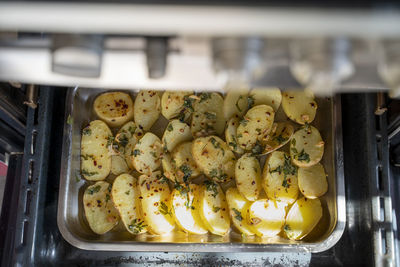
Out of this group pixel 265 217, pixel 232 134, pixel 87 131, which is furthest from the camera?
pixel 87 131

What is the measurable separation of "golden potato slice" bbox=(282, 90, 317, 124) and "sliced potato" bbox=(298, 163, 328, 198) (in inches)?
10.7

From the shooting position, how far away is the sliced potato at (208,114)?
228 centimetres

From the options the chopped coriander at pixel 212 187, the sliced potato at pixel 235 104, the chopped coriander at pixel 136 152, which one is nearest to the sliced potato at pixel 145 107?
the chopped coriander at pixel 136 152

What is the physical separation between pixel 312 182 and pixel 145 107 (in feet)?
3.35

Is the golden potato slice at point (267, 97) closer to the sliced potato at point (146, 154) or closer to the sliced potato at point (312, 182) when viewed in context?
the sliced potato at point (312, 182)

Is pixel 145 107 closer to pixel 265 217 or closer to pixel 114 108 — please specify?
pixel 114 108

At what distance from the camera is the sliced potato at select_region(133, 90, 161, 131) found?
231 centimetres

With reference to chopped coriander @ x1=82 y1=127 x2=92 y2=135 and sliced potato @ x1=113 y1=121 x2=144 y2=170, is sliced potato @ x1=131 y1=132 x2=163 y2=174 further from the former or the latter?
chopped coriander @ x1=82 y1=127 x2=92 y2=135

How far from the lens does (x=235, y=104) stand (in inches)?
88.7

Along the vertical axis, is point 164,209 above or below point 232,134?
below

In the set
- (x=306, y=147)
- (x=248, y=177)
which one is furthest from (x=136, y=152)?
(x=306, y=147)

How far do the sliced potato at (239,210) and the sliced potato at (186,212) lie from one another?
18 cm

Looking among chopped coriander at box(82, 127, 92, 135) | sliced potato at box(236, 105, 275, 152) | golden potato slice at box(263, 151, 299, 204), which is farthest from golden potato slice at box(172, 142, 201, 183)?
chopped coriander at box(82, 127, 92, 135)

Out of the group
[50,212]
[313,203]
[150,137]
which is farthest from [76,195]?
[313,203]
